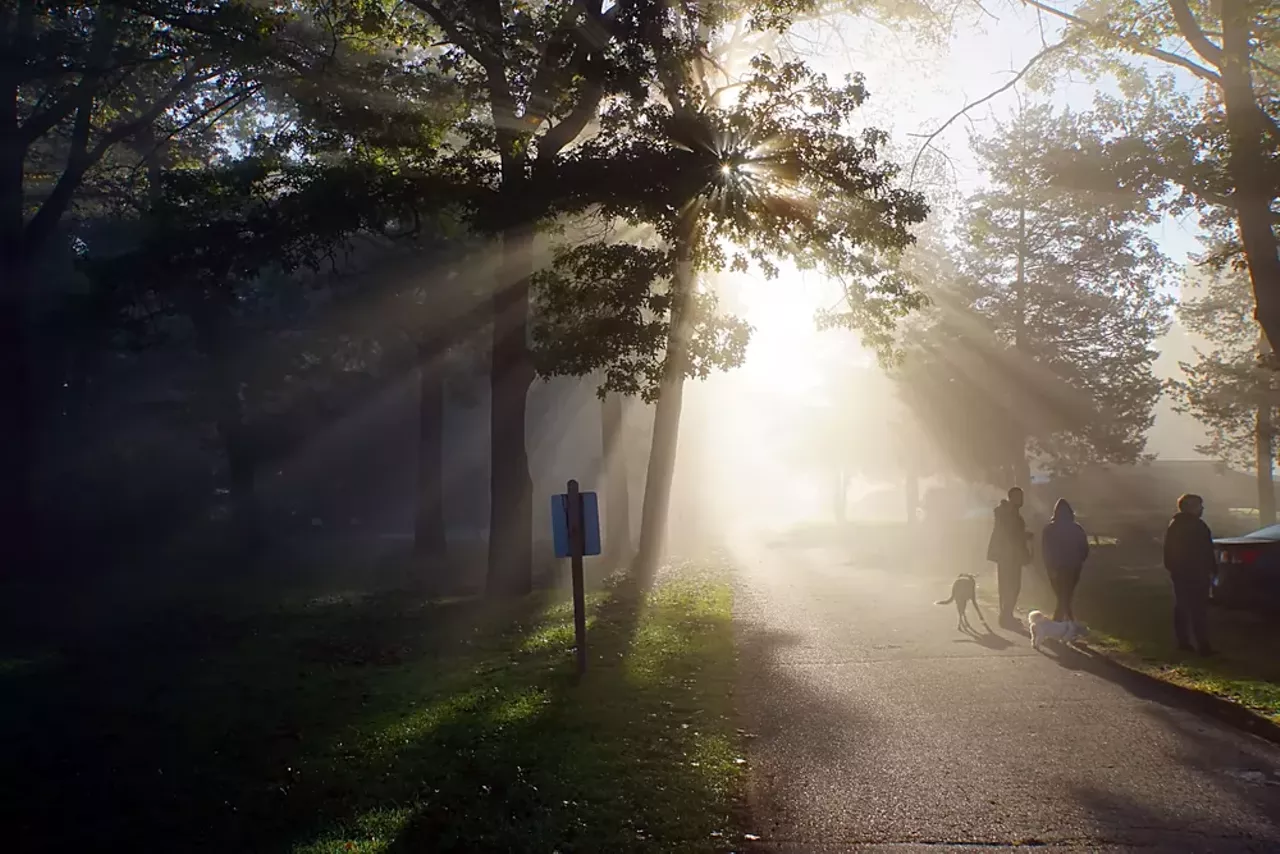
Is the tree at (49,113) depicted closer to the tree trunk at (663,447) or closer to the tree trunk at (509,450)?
the tree trunk at (509,450)

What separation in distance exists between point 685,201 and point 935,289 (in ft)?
→ 73.8

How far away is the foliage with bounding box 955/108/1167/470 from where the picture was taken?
35656mm

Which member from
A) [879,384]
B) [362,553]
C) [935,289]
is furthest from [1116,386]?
[362,553]

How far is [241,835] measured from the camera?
21.1 ft

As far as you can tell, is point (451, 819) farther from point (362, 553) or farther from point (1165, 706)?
point (362, 553)

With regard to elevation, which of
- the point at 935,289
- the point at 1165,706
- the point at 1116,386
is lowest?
the point at 1165,706

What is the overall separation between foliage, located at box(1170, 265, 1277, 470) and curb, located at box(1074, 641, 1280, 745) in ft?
69.7

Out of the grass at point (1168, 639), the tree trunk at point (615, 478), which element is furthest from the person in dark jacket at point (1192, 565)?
the tree trunk at point (615, 478)

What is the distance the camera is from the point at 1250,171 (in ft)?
48.1

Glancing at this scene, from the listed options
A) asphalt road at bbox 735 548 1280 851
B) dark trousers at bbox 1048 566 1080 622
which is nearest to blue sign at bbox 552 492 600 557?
asphalt road at bbox 735 548 1280 851

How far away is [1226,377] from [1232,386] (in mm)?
992

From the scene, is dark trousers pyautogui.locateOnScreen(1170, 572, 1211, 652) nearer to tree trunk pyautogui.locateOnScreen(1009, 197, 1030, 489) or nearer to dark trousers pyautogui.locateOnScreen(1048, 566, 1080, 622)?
dark trousers pyautogui.locateOnScreen(1048, 566, 1080, 622)

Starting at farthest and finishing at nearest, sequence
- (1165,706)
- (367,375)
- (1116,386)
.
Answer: (367,375)
(1116,386)
(1165,706)

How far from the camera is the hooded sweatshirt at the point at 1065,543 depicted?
14289mm
